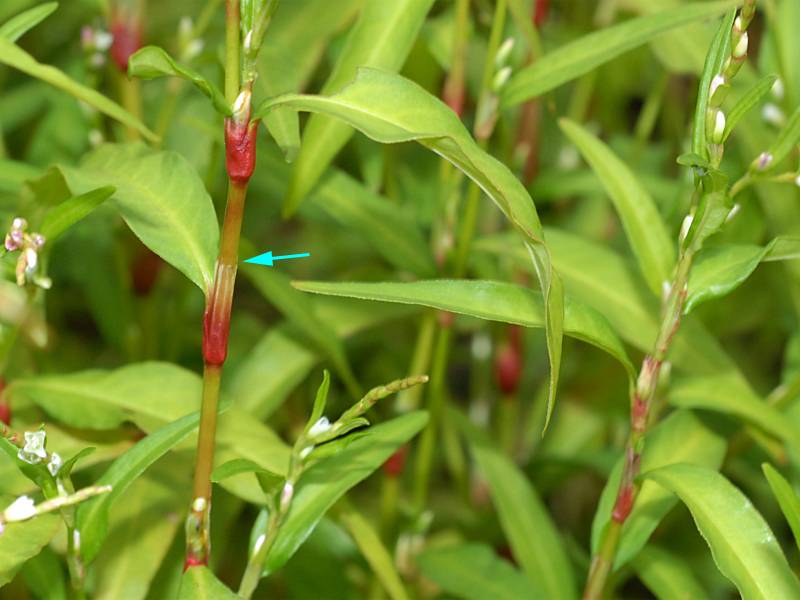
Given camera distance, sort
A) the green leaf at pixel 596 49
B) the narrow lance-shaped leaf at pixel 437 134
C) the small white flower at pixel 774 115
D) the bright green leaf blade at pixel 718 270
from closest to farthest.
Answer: the narrow lance-shaped leaf at pixel 437 134 < the bright green leaf blade at pixel 718 270 < the green leaf at pixel 596 49 < the small white flower at pixel 774 115

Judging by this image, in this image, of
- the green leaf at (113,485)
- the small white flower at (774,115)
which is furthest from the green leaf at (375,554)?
the small white flower at (774,115)

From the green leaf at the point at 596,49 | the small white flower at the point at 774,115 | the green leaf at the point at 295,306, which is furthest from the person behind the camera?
the small white flower at the point at 774,115

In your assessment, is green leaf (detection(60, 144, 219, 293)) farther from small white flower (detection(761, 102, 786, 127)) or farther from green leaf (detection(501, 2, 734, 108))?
small white flower (detection(761, 102, 786, 127))

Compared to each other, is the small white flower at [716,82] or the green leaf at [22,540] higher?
the small white flower at [716,82]

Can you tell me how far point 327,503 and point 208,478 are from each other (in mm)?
89

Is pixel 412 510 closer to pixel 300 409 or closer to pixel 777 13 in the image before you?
pixel 300 409

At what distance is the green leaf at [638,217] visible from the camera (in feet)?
2.57

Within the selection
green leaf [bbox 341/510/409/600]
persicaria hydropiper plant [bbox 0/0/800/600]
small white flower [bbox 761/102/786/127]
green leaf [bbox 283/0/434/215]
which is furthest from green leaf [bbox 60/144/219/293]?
small white flower [bbox 761/102/786/127]

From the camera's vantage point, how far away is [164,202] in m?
0.72

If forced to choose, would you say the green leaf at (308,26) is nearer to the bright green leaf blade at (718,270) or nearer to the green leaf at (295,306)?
the green leaf at (295,306)

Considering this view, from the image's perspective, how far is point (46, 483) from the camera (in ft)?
2.12

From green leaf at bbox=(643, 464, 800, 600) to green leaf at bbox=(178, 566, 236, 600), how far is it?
10.6 inches

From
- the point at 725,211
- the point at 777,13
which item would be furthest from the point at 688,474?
the point at 777,13

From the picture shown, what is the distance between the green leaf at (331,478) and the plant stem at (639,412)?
0.14 metres
